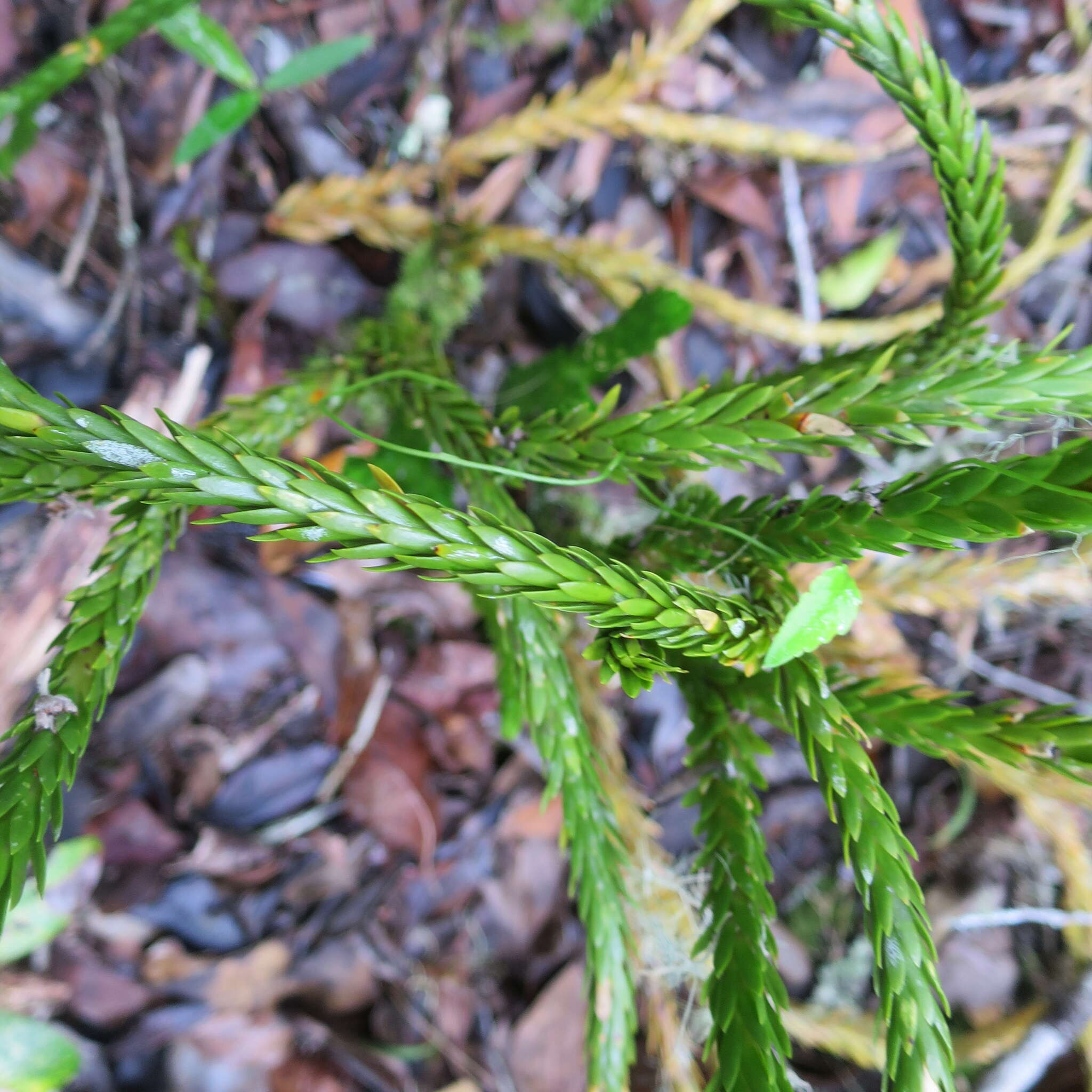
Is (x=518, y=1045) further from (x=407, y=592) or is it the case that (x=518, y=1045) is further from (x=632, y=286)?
(x=632, y=286)

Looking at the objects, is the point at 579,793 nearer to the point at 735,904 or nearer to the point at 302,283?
the point at 735,904

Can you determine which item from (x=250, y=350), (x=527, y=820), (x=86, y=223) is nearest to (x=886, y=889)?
(x=527, y=820)

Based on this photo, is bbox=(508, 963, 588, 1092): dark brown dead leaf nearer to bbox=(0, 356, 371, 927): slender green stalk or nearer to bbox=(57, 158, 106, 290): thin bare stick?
bbox=(0, 356, 371, 927): slender green stalk

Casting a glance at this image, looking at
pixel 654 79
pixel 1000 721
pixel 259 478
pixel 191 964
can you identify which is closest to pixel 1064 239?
pixel 654 79

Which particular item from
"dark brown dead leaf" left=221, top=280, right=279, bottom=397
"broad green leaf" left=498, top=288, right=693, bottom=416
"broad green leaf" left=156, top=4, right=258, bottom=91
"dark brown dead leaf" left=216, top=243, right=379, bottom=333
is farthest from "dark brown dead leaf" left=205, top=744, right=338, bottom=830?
"broad green leaf" left=156, top=4, right=258, bottom=91

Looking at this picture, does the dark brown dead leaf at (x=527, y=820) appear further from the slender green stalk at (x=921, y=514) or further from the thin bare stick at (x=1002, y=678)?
the thin bare stick at (x=1002, y=678)
